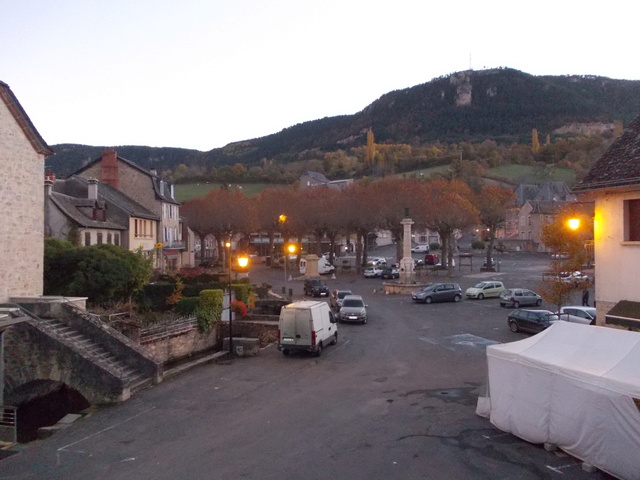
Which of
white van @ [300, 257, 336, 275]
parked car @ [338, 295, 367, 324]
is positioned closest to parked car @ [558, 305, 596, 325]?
parked car @ [338, 295, 367, 324]

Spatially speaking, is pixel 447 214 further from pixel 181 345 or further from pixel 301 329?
pixel 181 345

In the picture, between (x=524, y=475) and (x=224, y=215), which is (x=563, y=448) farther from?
(x=224, y=215)

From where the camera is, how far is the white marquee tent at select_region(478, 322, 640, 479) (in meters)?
8.94

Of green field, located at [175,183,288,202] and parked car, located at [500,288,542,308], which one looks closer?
parked car, located at [500,288,542,308]

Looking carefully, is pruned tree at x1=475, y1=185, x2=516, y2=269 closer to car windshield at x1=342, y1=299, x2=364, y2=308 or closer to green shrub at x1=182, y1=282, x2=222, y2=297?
car windshield at x1=342, y1=299, x2=364, y2=308

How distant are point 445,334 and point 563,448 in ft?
52.1

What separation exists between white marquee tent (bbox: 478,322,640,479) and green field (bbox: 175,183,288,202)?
93969 millimetres

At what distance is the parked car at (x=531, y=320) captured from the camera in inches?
990

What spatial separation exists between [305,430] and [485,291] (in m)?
30.9

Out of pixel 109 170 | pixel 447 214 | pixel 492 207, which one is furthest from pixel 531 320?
pixel 492 207

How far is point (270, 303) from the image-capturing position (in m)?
33.4

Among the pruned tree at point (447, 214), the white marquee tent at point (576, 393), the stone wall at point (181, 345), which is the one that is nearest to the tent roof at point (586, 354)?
the white marquee tent at point (576, 393)

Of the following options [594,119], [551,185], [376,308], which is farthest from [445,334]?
[594,119]

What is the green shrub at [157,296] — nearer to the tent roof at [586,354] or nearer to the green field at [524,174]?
the tent roof at [586,354]
